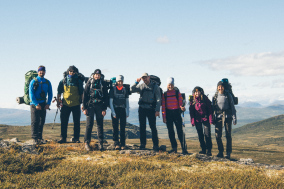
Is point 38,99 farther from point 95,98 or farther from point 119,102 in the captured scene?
point 119,102

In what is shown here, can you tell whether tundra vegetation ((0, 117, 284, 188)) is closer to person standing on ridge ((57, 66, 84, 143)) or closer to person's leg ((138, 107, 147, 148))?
person's leg ((138, 107, 147, 148))

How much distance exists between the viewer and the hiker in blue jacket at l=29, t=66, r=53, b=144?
35.0 feet

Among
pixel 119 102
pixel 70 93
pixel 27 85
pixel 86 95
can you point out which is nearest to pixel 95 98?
pixel 86 95

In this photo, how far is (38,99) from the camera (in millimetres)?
10859

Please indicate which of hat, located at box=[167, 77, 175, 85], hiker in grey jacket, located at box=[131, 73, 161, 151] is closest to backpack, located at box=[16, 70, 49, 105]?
hiker in grey jacket, located at box=[131, 73, 161, 151]

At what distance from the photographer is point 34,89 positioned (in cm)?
1071

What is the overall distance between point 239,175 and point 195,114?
417 cm

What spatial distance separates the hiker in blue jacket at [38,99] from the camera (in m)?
10.7

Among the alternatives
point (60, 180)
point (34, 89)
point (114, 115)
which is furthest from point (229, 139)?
point (34, 89)

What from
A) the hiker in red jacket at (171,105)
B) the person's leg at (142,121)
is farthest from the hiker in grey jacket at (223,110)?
the person's leg at (142,121)

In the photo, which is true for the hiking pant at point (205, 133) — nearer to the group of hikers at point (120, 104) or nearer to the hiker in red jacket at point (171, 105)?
the group of hikers at point (120, 104)

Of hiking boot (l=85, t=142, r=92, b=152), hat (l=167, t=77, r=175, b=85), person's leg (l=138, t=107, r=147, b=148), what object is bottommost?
hiking boot (l=85, t=142, r=92, b=152)

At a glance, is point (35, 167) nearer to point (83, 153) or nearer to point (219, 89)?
point (83, 153)

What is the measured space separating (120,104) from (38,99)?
3.59 metres
